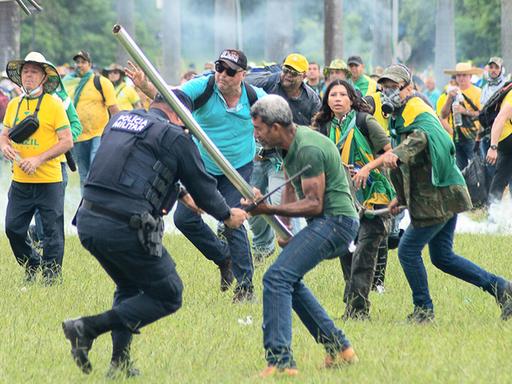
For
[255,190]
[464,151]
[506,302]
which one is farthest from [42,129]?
[464,151]

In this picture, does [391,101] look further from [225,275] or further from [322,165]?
[225,275]

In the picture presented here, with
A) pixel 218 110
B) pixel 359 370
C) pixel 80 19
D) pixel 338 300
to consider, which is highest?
pixel 218 110

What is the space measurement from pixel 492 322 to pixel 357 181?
1.38 metres

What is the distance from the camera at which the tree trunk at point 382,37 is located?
133 feet

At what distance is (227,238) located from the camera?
1102cm

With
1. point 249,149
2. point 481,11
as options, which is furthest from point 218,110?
point 481,11

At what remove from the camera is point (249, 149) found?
11312 millimetres

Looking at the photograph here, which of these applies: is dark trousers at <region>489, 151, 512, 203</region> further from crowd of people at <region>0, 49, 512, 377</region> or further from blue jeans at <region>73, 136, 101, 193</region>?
blue jeans at <region>73, 136, 101, 193</region>

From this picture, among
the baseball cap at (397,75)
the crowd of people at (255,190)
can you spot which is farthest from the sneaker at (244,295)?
the baseball cap at (397,75)

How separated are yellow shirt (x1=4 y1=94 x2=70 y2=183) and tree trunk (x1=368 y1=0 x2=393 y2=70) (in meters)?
29.0

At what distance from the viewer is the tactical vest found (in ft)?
25.0

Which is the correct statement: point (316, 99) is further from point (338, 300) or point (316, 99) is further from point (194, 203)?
point (194, 203)

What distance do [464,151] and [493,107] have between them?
4301mm

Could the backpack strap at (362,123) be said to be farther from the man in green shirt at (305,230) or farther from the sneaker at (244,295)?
the man in green shirt at (305,230)
